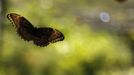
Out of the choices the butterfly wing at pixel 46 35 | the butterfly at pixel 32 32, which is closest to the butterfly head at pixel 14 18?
the butterfly at pixel 32 32

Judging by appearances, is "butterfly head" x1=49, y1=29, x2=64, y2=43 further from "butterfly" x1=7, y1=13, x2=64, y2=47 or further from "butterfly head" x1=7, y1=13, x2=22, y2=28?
"butterfly head" x1=7, y1=13, x2=22, y2=28

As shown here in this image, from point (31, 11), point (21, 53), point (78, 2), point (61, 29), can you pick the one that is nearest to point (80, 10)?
point (78, 2)

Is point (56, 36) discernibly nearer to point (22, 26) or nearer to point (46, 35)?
point (46, 35)

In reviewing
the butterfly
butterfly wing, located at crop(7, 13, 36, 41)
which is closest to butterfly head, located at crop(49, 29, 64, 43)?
the butterfly

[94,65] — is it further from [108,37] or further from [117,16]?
[117,16]

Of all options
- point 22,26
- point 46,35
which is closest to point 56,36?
point 46,35

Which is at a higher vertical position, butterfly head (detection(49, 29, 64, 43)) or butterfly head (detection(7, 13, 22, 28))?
butterfly head (detection(7, 13, 22, 28))
